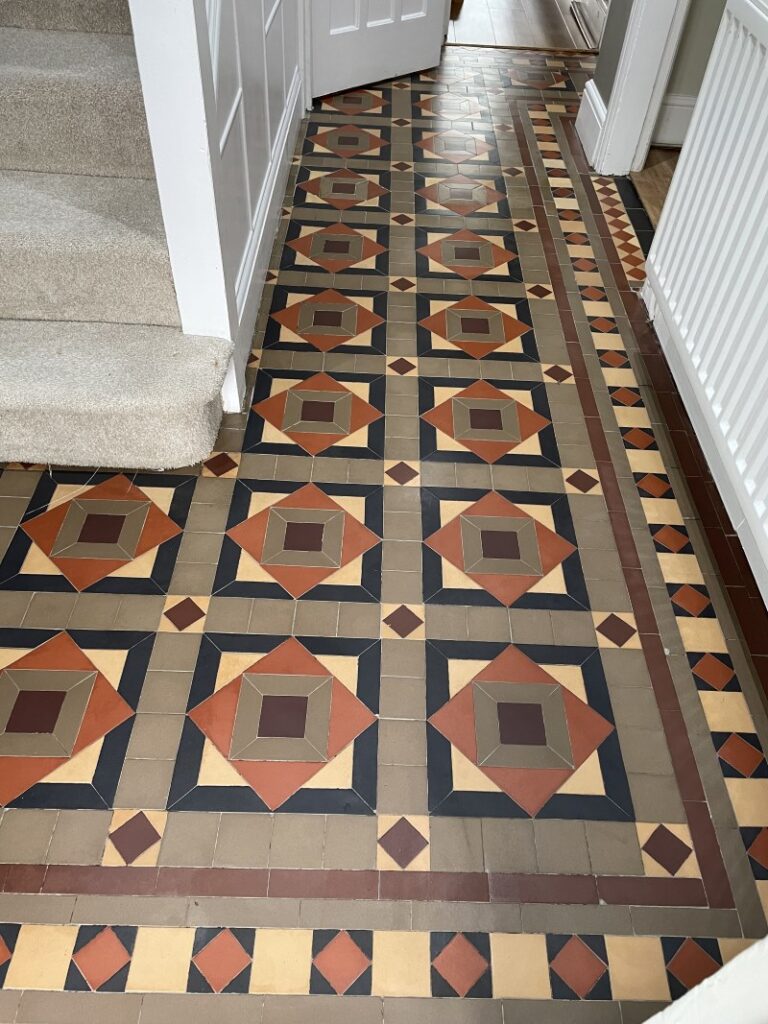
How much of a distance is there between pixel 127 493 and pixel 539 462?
121 centimetres

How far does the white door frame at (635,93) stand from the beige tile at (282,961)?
3563 mm

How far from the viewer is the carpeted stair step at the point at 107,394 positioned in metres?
2.09

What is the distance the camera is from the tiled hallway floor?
151 cm

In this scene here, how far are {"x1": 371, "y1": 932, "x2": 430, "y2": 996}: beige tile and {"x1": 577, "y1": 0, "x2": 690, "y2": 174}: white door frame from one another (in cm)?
349

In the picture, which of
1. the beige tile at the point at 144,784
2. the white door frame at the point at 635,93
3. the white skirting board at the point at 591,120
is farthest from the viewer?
the white skirting board at the point at 591,120

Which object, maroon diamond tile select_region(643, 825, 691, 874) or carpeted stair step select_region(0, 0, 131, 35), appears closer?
maroon diamond tile select_region(643, 825, 691, 874)

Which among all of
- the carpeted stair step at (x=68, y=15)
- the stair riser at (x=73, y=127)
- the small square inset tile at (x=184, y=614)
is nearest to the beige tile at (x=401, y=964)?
the small square inset tile at (x=184, y=614)

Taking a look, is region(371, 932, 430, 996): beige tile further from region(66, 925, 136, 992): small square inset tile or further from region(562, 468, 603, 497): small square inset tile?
region(562, 468, 603, 497): small square inset tile

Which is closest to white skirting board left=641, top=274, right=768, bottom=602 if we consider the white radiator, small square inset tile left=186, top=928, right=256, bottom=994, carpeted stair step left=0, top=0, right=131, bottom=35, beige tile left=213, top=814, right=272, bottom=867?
the white radiator

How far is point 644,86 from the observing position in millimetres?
3568

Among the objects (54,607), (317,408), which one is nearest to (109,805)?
(54,607)

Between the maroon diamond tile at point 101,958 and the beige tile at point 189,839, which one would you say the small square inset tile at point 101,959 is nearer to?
the maroon diamond tile at point 101,958

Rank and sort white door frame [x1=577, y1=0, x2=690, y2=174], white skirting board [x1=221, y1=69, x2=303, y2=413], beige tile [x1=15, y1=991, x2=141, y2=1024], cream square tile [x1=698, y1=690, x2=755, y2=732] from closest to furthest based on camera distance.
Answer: beige tile [x1=15, y1=991, x2=141, y2=1024] → cream square tile [x1=698, y1=690, x2=755, y2=732] → white skirting board [x1=221, y1=69, x2=303, y2=413] → white door frame [x1=577, y1=0, x2=690, y2=174]

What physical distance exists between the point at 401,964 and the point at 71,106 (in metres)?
2.31
